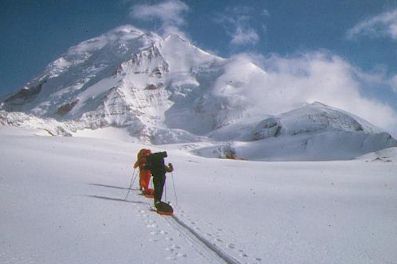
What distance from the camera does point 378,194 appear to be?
2142 centimetres

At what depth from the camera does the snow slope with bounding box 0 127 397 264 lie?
9492 millimetres

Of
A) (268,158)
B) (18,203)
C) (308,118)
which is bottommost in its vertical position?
(18,203)

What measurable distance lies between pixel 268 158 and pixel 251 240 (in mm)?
120894

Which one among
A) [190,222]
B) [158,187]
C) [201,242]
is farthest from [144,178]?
[201,242]

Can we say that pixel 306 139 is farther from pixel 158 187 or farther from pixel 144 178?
pixel 158 187

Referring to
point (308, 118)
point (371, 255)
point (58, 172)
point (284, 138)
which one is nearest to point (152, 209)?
point (371, 255)

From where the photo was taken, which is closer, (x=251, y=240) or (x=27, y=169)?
(x=251, y=240)

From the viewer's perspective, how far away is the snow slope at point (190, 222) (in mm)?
9492

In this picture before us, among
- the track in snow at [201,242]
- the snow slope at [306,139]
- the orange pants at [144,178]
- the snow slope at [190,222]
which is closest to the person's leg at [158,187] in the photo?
the snow slope at [190,222]

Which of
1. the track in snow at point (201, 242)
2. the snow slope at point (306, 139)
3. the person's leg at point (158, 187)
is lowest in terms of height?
the track in snow at point (201, 242)

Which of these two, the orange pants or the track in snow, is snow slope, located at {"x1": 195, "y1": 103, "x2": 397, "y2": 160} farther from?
the track in snow

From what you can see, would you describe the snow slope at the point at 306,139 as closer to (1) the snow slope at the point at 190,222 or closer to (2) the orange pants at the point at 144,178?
(1) the snow slope at the point at 190,222

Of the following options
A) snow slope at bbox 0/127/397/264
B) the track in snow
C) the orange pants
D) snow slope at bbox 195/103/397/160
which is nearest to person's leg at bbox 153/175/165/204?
snow slope at bbox 0/127/397/264

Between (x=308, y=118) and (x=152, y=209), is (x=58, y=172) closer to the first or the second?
(x=152, y=209)
